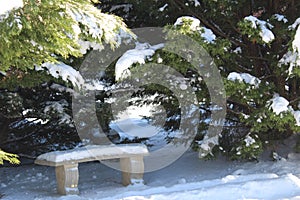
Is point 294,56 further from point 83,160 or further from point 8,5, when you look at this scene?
point 8,5

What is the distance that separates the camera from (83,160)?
16.5 ft

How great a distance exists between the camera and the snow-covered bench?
487 cm

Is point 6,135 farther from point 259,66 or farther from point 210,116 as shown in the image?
point 259,66

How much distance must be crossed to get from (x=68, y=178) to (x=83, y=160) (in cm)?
30

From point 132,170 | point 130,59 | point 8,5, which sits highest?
point 8,5

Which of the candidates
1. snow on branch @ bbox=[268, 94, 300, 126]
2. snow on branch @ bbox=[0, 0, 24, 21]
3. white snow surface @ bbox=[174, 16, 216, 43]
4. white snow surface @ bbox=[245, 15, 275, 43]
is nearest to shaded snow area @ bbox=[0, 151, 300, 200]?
snow on branch @ bbox=[268, 94, 300, 126]

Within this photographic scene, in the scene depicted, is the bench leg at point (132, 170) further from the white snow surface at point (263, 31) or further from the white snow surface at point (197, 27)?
the white snow surface at point (263, 31)

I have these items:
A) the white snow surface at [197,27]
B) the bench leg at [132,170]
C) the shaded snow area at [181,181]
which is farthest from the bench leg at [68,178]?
the white snow surface at [197,27]

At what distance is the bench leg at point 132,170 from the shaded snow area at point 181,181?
0.40 feet

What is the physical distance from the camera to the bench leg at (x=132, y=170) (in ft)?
17.4

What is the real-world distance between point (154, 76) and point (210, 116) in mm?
1591

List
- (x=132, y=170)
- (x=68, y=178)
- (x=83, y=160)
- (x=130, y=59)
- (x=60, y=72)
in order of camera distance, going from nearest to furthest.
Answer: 1. (x=60, y=72)
2. (x=130, y=59)
3. (x=68, y=178)
4. (x=83, y=160)
5. (x=132, y=170)

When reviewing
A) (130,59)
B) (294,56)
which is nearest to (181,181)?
(130,59)

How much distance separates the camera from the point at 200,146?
590 cm
